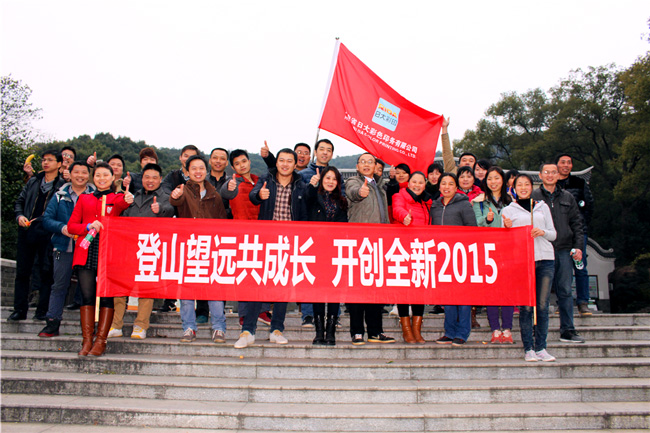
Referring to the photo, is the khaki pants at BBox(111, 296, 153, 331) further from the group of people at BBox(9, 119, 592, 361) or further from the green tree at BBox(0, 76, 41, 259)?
the green tree at BBox(0, 76, 41, 259)

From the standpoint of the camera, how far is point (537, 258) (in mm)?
5398

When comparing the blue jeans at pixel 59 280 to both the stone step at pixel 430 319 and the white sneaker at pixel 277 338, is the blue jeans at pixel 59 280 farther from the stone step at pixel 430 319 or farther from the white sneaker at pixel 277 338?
the white sneaker at pixel 277 338

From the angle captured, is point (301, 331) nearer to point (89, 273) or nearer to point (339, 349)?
point (339, 349)

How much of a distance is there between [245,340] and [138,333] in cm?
137

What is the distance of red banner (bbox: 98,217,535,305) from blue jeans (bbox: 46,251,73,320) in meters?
0.68

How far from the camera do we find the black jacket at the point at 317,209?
5.70 metres

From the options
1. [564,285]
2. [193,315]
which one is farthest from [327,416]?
[564,285]

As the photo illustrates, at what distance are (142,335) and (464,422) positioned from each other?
3762 millimetres

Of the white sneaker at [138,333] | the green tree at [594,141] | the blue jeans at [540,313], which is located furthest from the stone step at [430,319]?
the green tree at [594,141]

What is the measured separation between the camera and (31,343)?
5.61 meters

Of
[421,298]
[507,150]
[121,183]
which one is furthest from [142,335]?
[507,150]

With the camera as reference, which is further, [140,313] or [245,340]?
[140,313]

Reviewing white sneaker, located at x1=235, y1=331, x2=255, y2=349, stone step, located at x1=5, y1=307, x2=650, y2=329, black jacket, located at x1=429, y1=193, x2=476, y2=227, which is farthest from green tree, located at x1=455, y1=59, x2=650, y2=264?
white sneaker, located at x1=235, y1=331, x2=255, y2=349

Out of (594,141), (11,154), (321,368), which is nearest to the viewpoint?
(321,368)
